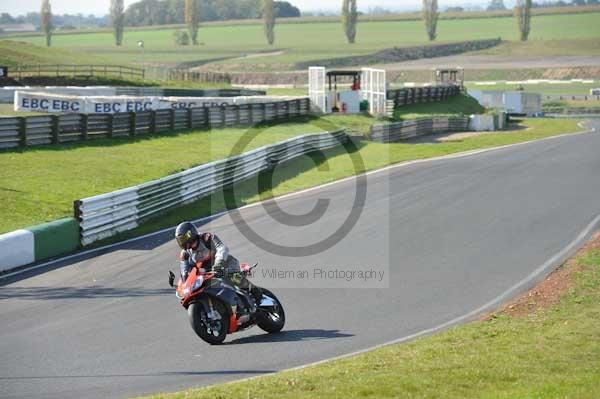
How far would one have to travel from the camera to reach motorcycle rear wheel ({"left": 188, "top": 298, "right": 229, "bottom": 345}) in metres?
12.3

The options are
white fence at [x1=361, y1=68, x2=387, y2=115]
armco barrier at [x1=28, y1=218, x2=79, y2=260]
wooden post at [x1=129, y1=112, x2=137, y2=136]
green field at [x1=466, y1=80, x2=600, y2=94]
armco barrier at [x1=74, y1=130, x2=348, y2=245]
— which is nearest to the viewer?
armco barrier at [x1=28, y1=218, x2=79, y2=260]

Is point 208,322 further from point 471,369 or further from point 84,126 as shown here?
point 84,126

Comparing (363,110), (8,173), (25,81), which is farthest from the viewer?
(25,81)

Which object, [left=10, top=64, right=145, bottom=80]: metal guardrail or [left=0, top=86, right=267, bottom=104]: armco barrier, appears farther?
[left=10, top=64, right=145, bottom=80]: metal guardrail

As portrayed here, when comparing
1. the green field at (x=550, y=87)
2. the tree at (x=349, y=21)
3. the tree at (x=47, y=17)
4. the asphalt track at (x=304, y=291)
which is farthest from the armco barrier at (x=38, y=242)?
the tree at (x=349, y=21)

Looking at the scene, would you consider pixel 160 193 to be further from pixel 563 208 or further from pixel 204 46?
pixel 204 46

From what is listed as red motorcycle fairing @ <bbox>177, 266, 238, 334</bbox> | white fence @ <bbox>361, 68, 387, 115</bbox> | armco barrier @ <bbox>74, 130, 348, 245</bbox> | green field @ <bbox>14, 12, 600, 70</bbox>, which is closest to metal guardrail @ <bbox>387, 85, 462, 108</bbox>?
white fence @ <bbox>361, 68, 387, 115</bbox>

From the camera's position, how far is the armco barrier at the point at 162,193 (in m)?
20.7

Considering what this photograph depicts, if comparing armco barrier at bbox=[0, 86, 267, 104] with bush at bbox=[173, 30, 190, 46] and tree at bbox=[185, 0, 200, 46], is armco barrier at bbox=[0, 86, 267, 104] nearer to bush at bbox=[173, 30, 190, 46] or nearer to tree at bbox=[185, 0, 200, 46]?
tree at bbox=[185, 0, 200, 46]

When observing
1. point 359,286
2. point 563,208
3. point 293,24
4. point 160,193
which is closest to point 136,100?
point 160,193

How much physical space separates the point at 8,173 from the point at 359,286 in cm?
1342

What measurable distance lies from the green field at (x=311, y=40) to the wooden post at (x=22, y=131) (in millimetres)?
95726

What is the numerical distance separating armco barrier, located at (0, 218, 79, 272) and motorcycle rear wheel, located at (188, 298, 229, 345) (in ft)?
21.9

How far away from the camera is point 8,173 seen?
2634 centimetres
